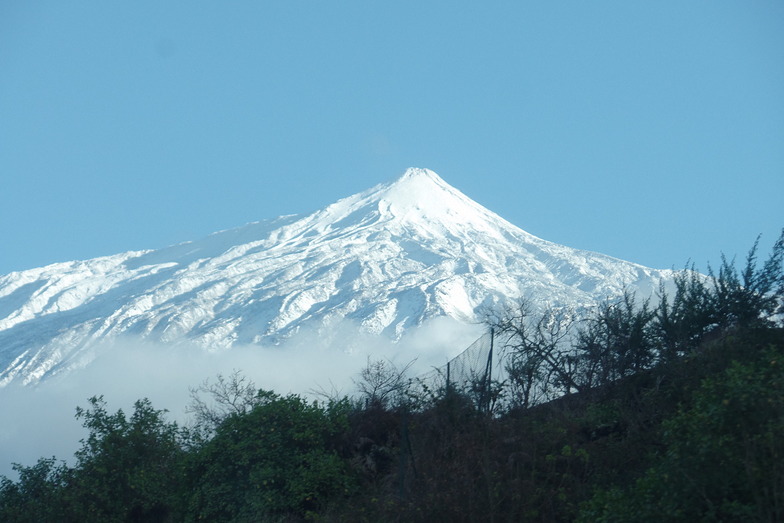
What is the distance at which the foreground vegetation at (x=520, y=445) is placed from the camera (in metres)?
9.37

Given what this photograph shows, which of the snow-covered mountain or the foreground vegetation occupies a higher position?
the snow-covered mountain

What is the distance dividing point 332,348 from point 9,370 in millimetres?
66162

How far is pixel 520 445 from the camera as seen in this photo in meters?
13.4

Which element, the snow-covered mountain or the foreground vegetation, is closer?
the foreground vegetation

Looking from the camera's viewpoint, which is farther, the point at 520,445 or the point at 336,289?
the point at 336,289

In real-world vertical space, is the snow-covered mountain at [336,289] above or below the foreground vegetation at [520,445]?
above

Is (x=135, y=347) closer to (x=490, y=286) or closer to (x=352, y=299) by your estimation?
(x=352, y=299)

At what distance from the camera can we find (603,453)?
42.3 feet

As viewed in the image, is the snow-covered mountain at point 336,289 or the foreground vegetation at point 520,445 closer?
the foreground vegetation at point 520,445

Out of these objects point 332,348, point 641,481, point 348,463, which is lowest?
point 641,481

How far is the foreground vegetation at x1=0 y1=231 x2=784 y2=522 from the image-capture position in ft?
30.7

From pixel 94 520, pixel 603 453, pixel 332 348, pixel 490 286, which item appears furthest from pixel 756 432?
pixel 490 286

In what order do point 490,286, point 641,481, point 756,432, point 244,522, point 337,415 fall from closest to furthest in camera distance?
point 756,432
point 641,481
point 244,522
point 337,415
point 490,286

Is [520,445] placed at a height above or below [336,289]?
below
